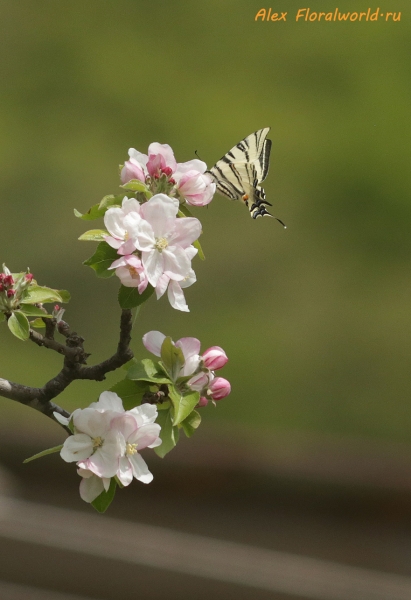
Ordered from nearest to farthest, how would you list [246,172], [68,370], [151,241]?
[151,241]
[68,370]
[246,172]

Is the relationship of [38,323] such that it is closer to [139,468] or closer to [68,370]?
[68,370]

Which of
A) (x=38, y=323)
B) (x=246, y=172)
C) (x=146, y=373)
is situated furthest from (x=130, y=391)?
(x=246, y=172)

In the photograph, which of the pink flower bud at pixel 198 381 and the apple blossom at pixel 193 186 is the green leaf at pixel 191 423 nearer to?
the pink flower bud at pixel 198 381

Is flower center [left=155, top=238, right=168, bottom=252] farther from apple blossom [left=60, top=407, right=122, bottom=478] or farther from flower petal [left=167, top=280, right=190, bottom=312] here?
apple blossom [left=60, top=407, right=122, bottom=478]

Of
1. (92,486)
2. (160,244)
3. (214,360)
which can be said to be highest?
(160,244)

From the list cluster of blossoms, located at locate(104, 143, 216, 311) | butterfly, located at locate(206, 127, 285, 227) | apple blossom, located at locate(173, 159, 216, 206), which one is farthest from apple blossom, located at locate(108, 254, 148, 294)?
butterfly, located at locate(206, 127, 285, 227)

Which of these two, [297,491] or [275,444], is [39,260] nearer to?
[275,444]

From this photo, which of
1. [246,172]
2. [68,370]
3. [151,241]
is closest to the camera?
[151,241]
